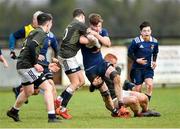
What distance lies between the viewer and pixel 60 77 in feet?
98.7

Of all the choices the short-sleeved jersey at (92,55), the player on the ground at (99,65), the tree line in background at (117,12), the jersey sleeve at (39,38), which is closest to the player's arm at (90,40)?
the player on the ground at (99,65)

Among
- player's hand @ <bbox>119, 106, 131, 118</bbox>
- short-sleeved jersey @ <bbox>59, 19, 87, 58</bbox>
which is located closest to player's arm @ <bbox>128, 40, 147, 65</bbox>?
short-sleeved jersey @ <bbox>59, 19, 87, 58</bbox>

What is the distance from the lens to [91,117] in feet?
54.5

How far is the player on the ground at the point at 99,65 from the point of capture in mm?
16328

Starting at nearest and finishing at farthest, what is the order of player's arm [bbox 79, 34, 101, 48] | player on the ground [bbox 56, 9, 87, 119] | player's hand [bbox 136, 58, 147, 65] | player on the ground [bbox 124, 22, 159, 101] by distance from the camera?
1. player's arm [bbox 79, 34, 101, 48]
2. player on the ground [bbox 56, 9, 87, 119]
3. player's hand [bbox 136, 58, 147, 65]
4. player on the ground [bbox 124, 22, 159, 101]

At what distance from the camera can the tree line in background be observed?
46.2 metres

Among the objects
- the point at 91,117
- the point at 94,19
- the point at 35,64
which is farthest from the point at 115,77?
the point at 35,64

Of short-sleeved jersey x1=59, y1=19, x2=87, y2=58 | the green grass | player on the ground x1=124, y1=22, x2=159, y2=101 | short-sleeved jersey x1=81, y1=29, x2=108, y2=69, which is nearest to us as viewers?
the green grass

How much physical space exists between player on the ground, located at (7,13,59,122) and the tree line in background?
29.0m

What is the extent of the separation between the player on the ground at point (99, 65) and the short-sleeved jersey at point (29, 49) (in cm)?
150

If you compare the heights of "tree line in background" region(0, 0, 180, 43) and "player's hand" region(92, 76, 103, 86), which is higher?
"tree line in background" region(0, 0, 180, 43)

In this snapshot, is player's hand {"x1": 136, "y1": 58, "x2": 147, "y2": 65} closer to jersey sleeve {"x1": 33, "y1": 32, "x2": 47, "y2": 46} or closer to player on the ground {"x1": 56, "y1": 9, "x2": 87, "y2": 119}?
player on the ground {"x1": 56, "y1": 9, "x2": 87, "y2": 119}

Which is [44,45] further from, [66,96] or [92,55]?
[66,96]

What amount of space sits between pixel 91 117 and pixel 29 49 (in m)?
2.36
